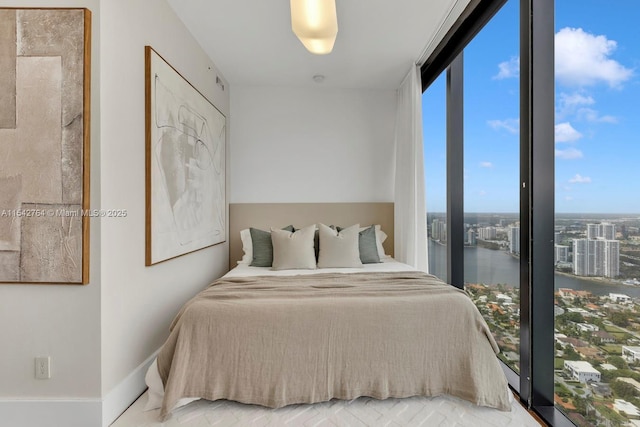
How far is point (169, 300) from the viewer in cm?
243

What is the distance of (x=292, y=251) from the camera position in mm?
3109

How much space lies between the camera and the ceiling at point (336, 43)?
2.39m

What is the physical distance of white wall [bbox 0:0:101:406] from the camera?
5.60ft

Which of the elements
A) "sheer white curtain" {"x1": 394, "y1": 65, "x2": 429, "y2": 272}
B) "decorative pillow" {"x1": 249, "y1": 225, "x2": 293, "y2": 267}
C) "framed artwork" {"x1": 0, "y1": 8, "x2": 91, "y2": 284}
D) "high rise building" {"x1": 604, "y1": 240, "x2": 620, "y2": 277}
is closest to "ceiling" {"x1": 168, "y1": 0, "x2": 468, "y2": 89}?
"sheer white curtain" {"x1": 394, "y1": 65, "x2": 429, "y2": 272}

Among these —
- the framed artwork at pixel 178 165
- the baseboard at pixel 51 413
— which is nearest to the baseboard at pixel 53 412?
the baseboard at pixel 51 413

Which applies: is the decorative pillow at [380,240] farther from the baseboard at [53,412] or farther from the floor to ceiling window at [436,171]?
the baseboard at [53,412]

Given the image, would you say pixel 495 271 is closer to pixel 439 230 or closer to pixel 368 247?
pixel 439 230

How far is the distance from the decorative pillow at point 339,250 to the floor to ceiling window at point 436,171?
33.3 inches

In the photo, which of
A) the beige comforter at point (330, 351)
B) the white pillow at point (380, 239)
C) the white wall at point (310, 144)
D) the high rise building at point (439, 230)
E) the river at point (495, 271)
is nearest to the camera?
the river at point (495, 271)

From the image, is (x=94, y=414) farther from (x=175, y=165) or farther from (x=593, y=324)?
(x=593, y=324)

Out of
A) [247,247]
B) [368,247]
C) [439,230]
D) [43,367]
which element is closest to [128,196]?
[43,367]

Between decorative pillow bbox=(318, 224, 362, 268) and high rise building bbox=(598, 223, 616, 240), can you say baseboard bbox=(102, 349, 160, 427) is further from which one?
high rise building bbox=(598, 223, 616, 240)

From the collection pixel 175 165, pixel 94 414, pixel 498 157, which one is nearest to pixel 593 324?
pixel 498 157

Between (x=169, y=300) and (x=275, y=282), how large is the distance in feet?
2.61
